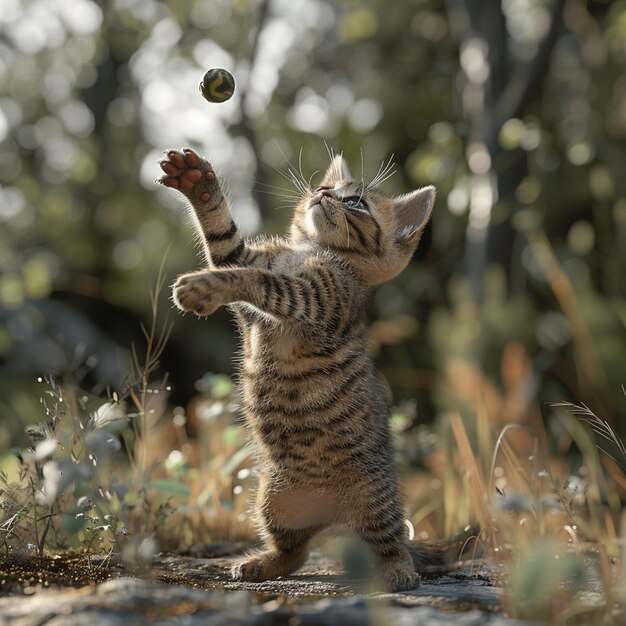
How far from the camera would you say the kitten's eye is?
3.25 metres

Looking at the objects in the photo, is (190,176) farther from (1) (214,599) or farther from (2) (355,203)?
(1) (214,599)

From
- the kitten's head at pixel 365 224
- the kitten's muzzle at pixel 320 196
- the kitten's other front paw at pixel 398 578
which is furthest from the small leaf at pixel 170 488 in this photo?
the kitten's muzzle at pixel 320 196

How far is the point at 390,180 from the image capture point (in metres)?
8.86

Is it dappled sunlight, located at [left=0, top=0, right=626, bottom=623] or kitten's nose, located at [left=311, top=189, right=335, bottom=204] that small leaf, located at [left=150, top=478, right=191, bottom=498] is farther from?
kitten's nose, located at [left=311, top=189, right=335, bottom=204]

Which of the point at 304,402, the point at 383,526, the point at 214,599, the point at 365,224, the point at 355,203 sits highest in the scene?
the point at 355,203

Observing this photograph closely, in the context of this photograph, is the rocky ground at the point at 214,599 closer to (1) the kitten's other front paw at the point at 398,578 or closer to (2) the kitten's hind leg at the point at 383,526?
(1) the kitten's other front paw at the point at 398,578

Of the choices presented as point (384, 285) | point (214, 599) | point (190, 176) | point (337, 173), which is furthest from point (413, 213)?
point (384, 285)

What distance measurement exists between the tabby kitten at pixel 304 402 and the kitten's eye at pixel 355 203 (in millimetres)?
284

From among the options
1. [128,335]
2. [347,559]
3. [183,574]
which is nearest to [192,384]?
[128,335]

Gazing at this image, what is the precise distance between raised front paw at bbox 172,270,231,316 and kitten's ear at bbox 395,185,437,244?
110cm

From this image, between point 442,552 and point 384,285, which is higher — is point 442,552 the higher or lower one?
the lower one

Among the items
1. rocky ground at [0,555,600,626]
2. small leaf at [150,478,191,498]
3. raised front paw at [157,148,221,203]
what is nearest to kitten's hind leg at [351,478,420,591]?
rocky ground at [0,555,600,626]

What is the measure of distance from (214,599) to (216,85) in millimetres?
1866

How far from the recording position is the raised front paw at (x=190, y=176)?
2.87 metres
